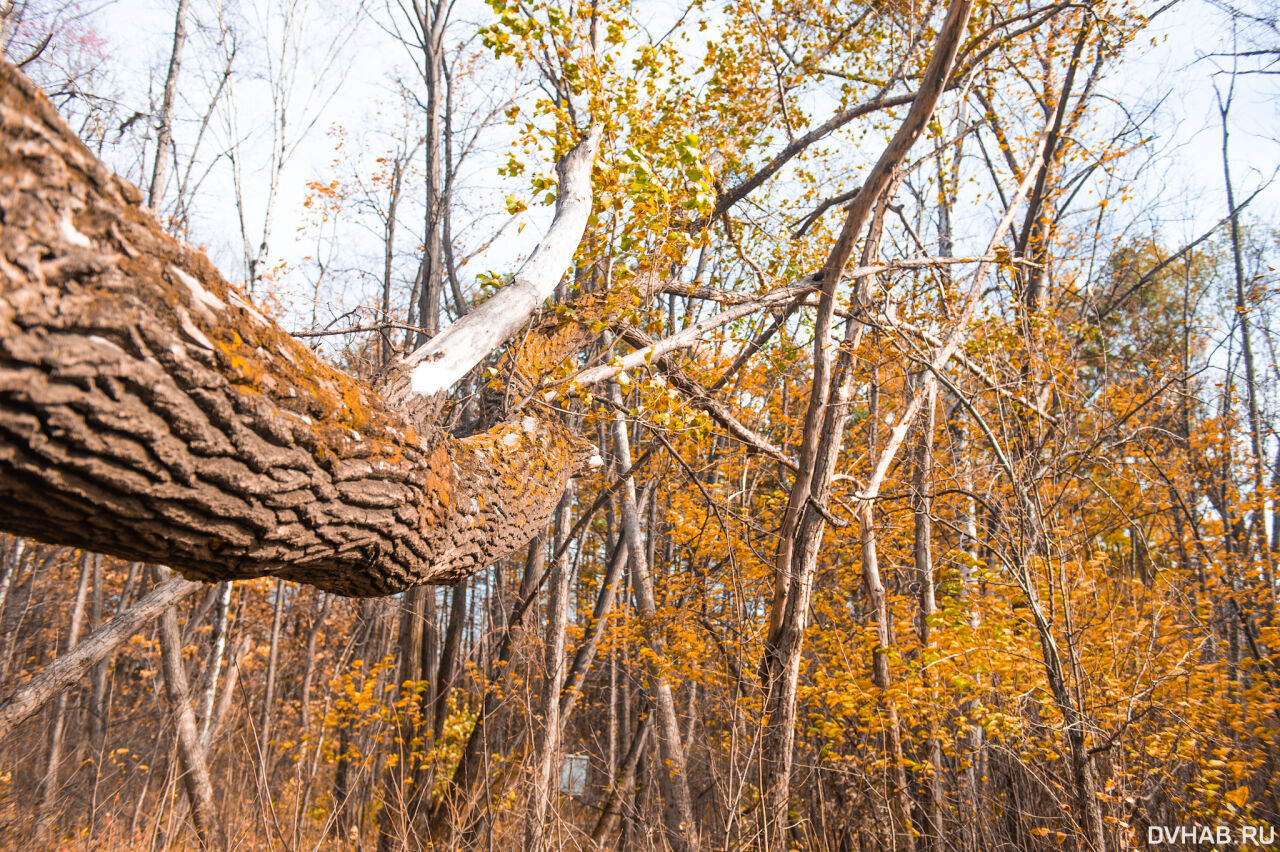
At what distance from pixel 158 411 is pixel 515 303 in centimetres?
145

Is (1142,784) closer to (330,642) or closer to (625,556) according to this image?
(625,556)

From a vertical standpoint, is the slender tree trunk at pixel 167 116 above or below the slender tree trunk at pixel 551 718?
above

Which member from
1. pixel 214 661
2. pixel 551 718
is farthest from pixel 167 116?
pixel 551 718

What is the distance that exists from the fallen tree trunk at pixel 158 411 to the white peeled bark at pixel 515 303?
38 centimetres

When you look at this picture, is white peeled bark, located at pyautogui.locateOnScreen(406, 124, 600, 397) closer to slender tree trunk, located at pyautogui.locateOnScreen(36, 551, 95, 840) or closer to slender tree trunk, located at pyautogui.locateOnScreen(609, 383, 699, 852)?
slender tree trunk, located at pyautogui.locateOnScreen(609, 383, 699, 852)

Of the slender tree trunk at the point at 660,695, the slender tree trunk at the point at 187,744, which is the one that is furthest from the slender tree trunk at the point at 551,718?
the slender tree trunk at the point at 187,744

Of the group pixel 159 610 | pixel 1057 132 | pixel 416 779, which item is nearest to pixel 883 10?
pixel 1057 132

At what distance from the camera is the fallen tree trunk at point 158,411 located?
3.13 feet

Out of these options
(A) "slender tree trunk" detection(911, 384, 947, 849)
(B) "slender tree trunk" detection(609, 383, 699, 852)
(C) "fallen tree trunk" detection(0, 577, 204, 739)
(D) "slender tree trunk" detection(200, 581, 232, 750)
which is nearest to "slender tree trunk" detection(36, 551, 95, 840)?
(D) "slender tree trunk" detection(200, 581, 232, 750)

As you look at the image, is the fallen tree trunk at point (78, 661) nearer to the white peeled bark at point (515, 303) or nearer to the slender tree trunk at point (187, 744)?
the slender tree trunk at point (187, 744)

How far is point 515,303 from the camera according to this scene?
2455 mm

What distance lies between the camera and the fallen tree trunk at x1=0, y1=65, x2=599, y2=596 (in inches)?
37.6

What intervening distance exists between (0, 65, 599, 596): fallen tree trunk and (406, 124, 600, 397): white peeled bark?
0.38 m

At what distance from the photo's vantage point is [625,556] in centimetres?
704
